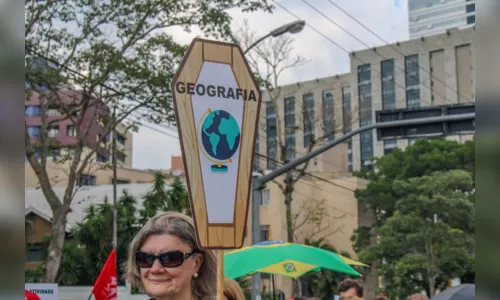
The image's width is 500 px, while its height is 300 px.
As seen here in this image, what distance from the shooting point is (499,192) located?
795 mm

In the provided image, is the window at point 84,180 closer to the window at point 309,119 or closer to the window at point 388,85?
the window at point 309,119

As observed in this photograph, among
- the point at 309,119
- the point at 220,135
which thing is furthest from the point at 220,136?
the point at 309,119

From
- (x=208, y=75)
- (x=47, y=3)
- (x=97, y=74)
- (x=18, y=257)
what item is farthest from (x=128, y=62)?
(x=18, y=257)

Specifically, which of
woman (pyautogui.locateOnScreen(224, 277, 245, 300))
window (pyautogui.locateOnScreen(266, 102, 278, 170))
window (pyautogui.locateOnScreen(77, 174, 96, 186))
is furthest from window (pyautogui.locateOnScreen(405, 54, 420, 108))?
woman (pyautogui.locateOnScreen(224, 277, 245, 300))

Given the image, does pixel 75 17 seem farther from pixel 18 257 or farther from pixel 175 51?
pixel 18 257

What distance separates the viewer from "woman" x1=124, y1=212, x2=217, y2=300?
2393 mm

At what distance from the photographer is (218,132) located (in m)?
2.85

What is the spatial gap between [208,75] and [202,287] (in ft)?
2.84

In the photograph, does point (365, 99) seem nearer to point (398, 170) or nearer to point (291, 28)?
point (398, 170)

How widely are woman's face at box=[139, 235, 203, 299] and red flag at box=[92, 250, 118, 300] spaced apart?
5.75 meters

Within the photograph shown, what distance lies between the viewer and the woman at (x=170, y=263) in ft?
7.85

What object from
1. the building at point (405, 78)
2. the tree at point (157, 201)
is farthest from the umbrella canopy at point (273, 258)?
the building at point (405, 78)

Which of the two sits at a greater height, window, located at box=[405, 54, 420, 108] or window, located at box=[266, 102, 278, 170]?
window, located at box=[405, 54, 420, 108]

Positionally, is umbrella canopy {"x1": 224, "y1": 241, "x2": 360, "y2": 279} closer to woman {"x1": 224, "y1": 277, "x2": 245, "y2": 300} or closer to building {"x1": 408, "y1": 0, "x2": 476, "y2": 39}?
woman {"x1": 224, "y1": 277, "x2": 245, "y2": 300}
